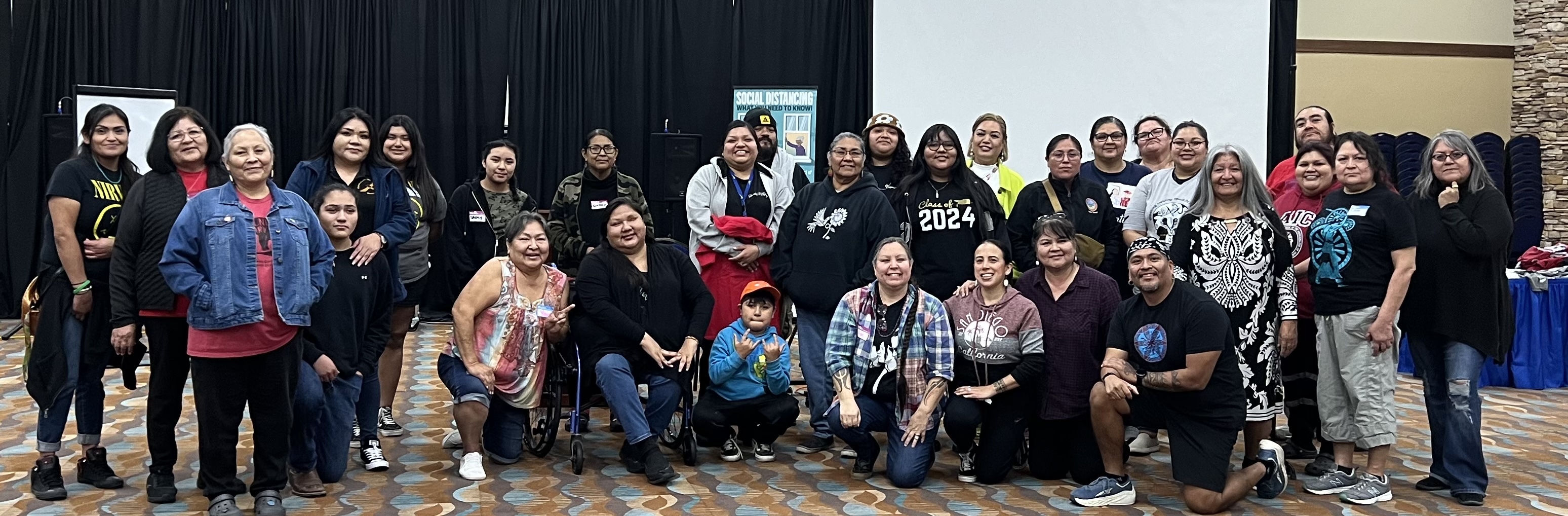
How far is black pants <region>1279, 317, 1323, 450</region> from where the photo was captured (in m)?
4.13

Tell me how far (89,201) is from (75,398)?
0.62 meters

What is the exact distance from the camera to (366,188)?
4.01 m

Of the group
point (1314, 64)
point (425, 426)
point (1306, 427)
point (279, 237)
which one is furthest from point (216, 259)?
point (1314, 64)

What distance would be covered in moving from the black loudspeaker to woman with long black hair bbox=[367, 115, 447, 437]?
3.38m

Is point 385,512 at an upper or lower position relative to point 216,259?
lower

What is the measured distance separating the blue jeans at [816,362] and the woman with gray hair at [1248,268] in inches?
51.5

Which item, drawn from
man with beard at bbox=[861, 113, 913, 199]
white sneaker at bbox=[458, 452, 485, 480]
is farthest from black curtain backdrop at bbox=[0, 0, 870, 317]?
white sneaker at bbox=[458, 452, 485, 480]

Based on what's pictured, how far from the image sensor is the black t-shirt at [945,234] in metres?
4.36

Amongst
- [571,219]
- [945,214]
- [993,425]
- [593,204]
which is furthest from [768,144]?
[993,425]

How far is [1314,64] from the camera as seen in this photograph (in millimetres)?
9805

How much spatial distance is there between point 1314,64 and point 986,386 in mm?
7216

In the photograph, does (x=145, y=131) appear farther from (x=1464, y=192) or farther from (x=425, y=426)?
(x=1464, y=192)

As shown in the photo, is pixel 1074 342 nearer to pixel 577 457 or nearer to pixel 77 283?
pixel 577 457

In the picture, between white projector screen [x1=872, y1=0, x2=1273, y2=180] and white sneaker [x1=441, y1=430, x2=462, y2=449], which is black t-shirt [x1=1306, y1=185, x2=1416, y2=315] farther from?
white projector screen [x1=872, y1=0, x2=1273, y2=180]
